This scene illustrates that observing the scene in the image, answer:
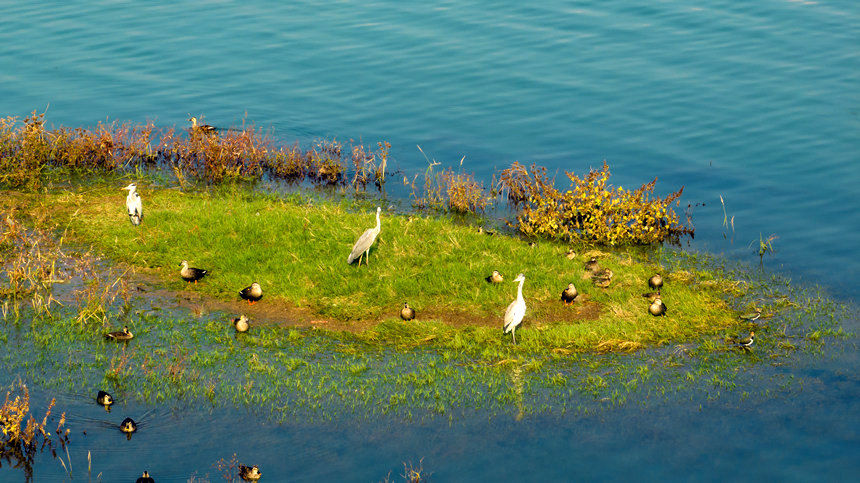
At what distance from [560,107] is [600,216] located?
36.7ft

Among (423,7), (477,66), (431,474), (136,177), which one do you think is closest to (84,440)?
(431,474)

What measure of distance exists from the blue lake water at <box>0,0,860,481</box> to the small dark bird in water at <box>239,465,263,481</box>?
599mm

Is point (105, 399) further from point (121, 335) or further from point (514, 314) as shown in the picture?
point (514, 314)

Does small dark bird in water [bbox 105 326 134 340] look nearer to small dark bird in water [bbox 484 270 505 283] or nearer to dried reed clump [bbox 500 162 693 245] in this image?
small dark bird in water [bbox 484 270 505 283]

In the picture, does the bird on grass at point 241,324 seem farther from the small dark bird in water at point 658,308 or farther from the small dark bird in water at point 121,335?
the small dark bird in water at point 658,308

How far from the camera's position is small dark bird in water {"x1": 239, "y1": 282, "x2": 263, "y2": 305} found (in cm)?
1920

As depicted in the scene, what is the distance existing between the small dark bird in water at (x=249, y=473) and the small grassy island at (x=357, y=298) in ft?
6.11

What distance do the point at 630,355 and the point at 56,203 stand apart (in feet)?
51.8

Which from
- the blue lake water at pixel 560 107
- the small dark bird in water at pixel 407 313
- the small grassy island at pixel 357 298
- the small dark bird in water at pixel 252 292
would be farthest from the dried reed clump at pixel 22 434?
the small dark bird in water at pixel 407 313

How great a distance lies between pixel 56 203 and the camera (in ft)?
81.1

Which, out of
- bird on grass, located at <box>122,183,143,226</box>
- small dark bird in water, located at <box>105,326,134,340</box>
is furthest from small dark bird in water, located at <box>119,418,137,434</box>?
bird on grass, located at <box>122,183,143,226</box>

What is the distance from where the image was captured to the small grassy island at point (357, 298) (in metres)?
16.7

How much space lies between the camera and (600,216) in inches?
936

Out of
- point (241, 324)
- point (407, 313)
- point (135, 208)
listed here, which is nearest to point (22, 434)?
point (241, 324)
